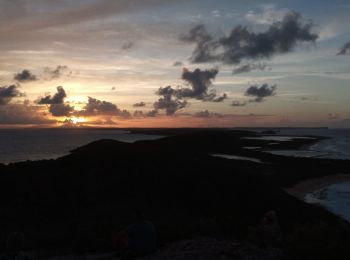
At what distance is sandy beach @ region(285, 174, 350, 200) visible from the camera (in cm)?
4823

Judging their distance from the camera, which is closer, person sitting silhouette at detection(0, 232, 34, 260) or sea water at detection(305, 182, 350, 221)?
person sitting silhouette at detection(0, 232, 34, 260)

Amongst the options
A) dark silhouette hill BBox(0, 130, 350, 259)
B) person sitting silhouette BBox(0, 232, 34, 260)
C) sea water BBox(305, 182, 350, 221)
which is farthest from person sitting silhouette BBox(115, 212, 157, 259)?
sea water BBox(305, 182, 350, 221)

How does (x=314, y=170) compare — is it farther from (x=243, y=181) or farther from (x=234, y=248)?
(x=234, y=248)

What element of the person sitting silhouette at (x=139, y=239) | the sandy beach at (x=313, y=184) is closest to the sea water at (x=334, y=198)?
the sandy beach at (x=313, y=184)

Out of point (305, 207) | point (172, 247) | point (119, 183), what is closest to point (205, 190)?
point (119, 183)

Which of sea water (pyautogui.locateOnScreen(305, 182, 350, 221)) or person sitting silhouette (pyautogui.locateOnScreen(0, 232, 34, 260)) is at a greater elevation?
person sitting silhouette (pyautogui.locateOnScreen(0, 232, 34, 260))

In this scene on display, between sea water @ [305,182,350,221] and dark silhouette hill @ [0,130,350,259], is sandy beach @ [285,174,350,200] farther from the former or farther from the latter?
dark silhouette hill @ [0,130,350,259]

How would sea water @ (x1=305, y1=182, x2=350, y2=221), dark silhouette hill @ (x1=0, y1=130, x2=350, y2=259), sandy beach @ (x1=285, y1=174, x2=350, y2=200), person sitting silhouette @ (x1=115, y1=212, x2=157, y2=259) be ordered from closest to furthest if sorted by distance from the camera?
person sitting silhouette @ (x1=115, y1=212, x2=157, y2=259) → dark silhouette hill @ (x1=0, y1=130, x2=350, y2=259) → sea water @ (x1=305, y1=182, x2=350, y2=221) → sandy beach @ (x1=285, y1=174, x2=350, y2=200)

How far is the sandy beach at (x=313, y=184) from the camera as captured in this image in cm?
4823

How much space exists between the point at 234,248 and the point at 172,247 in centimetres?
190

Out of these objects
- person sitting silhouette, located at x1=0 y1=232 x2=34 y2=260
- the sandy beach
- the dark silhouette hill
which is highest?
person sitting silhouette, located at x1=0 y1=232 x2=34 y2=260

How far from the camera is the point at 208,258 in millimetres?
11883

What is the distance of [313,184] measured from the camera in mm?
54531

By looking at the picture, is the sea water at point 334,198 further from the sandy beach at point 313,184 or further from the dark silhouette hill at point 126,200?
the dark silhouette hill at point 126,200
